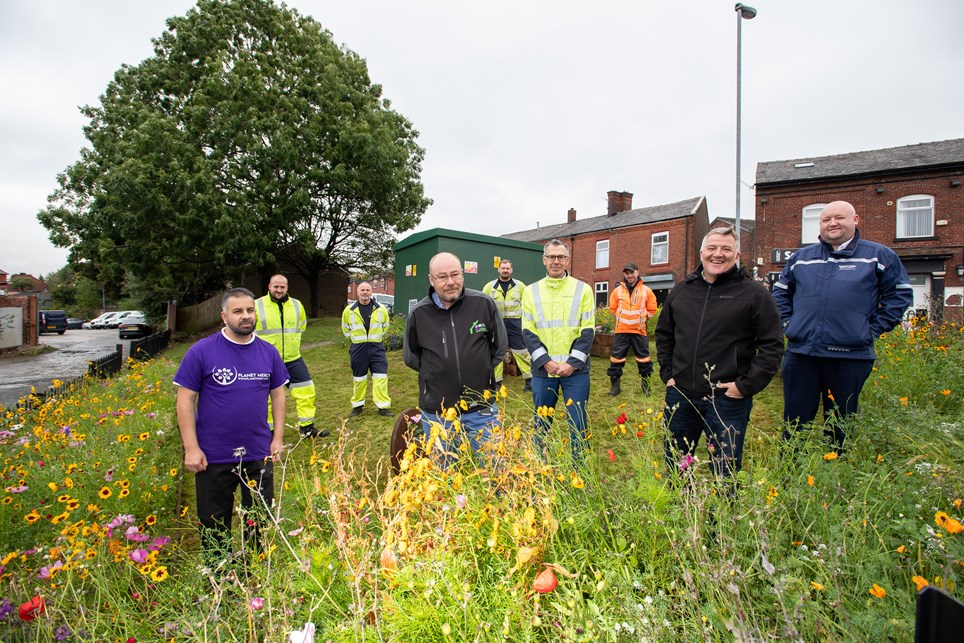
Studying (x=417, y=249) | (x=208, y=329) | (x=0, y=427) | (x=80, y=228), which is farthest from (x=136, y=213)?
(x=0, y=427)

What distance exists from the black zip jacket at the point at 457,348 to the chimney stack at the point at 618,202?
1203 inches

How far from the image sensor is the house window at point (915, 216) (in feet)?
63.5

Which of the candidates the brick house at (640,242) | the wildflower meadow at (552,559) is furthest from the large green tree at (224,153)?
the wildflower meadow at (552,559)

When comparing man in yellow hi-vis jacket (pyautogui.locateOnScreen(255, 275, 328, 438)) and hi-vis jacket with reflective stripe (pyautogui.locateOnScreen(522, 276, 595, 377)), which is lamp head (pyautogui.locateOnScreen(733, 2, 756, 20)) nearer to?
hi-vis jacket with reflective stripe (pyautogui.locateOnScreen(522, 276, 595, 377))

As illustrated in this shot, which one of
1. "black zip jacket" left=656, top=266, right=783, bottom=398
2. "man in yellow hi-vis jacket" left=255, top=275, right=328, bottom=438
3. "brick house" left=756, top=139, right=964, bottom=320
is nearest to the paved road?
"man in yellow hi-vis jacket" left=255, top=275, right=328, bottom=438

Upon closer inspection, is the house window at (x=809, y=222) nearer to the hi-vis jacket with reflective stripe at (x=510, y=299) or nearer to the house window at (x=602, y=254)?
the house window at (x=602, y=254)

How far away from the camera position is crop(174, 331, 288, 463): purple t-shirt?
9.07 feet

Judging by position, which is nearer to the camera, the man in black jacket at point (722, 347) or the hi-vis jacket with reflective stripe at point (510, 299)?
the man in black jacket at point (722, 347)

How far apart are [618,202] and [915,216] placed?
51.1 feet

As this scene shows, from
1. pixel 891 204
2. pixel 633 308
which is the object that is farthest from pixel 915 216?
pixel 633 308

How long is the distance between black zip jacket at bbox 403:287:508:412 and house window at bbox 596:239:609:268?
27681 mm

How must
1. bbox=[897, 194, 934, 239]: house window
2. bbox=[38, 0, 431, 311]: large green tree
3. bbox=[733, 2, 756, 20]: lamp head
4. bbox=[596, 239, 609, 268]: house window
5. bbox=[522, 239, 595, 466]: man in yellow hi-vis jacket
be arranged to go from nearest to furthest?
bbox=[522, 239, 595, 466]: man in yellow hi-vis jacket
bbox=[733, 2, 756, 20]: lamp head
bbox=[38, 0, 431, 311]: large green tree
bbox=[897, 194, 934, 239]: house window
bbox=[596, 239, 609, 268]: house window

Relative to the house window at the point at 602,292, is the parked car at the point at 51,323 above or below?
below

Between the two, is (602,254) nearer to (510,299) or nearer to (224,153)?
(224,153)
